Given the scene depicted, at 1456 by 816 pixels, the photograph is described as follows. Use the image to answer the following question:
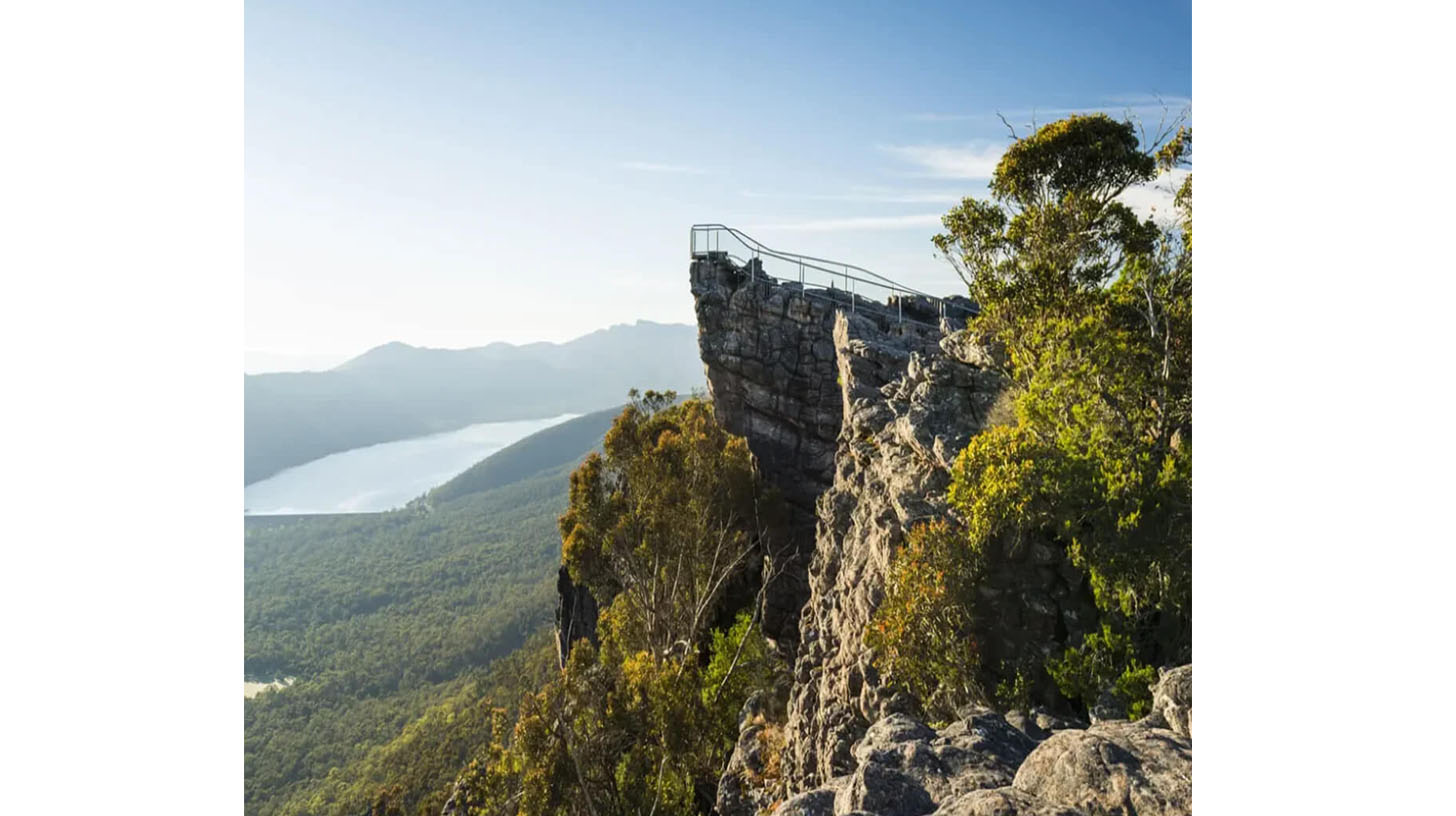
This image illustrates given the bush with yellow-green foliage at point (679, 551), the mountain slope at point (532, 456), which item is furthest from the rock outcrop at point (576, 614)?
the mountain slope at point (532, 456)

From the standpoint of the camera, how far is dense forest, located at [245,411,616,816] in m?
34.9

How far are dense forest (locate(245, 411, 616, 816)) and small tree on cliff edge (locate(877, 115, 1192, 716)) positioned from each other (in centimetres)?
1799

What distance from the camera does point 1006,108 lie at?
312 inches

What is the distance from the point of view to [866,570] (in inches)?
358

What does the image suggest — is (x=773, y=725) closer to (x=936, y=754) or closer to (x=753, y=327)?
(x=936, y=754)

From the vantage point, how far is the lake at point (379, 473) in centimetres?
7444

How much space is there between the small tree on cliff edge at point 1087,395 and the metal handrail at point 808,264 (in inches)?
342

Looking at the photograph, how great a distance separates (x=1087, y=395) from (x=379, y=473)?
9029 cm

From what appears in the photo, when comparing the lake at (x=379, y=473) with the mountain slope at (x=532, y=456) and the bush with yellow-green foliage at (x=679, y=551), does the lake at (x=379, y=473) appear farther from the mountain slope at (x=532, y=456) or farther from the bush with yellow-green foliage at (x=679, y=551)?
the bush with yellow-green foliage at (x=679, y=551)

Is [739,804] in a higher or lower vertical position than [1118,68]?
lower

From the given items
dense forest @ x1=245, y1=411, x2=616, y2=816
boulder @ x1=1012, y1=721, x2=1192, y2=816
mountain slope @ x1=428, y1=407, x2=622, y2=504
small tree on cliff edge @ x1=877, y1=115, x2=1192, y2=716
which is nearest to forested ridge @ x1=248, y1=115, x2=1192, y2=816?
small tree on cliff edge @ x1=877, y1=115, x2=1192, y2=716

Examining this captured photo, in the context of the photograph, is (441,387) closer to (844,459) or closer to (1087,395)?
(844,459)
